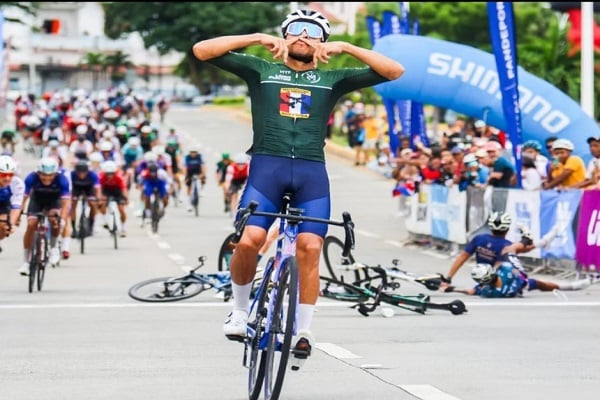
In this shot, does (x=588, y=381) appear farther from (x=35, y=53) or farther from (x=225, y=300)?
(x=35, y=53)

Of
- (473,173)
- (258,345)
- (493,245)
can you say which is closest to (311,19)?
(258,345)

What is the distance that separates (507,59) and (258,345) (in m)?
16.1

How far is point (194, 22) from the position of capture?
118000mm

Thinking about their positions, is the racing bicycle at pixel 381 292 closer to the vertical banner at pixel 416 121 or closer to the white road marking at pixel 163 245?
the white road marking at pixel 163 245

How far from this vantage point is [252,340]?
9156 millimetres

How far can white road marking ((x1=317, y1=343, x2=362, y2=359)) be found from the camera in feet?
38.9

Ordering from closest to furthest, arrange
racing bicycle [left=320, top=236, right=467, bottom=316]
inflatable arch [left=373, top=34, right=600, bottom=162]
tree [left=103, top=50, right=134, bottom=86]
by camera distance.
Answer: racing bicycle [left=320, top=236, right=467, bottom=316]
inflatable arch [left=373, top=34, right=600, bottom=162]
tree [left=103, top=50, right=134, bottom=86]

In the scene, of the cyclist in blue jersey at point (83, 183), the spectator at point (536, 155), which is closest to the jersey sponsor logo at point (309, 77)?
the spectator at point (536, 155)

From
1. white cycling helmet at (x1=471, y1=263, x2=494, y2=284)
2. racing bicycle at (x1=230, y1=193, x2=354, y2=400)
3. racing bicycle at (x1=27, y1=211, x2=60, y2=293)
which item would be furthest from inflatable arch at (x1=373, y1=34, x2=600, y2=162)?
racing bicycle at (x1=230, y1=193, x2=354, y2=400)

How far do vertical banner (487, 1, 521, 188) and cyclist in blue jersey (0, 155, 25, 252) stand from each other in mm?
8538

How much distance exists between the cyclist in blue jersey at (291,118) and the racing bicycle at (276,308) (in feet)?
0.37

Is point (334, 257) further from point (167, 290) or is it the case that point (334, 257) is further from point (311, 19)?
point (311, 19)

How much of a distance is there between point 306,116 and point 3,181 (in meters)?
9.52

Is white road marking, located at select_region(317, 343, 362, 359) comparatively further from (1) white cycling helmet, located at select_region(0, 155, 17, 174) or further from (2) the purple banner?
(2) the purple banner
